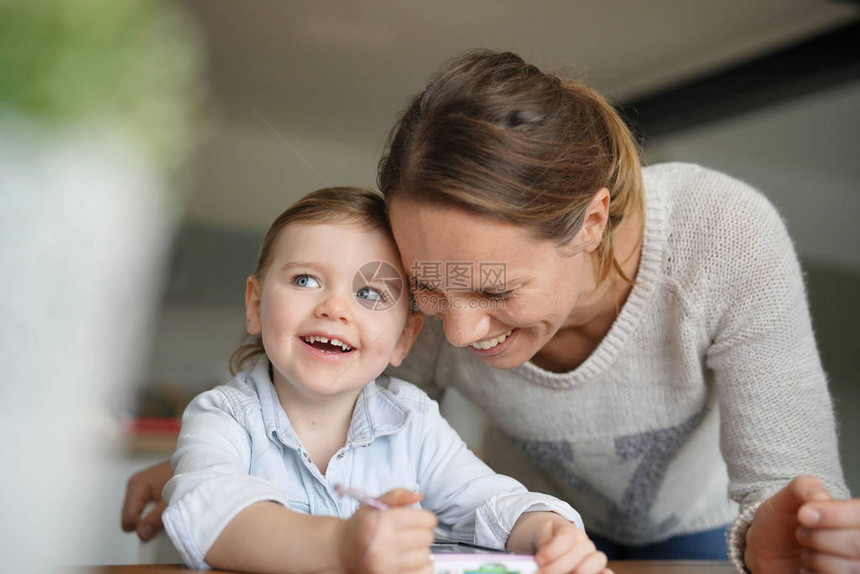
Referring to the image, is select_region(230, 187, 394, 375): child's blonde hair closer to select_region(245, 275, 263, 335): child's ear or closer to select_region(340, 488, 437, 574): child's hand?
select_region(245, 275, 263, 335): child's ear

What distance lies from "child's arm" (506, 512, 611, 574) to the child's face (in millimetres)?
181

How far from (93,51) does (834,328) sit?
1349mm

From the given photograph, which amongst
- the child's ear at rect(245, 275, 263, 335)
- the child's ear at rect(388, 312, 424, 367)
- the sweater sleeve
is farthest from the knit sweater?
the child's ear at rect(245, 275, 263, 335)

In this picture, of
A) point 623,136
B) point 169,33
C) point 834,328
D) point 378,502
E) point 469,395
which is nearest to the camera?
point 378,502

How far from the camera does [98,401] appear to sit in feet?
1.48

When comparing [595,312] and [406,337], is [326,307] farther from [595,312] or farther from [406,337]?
[595,312]

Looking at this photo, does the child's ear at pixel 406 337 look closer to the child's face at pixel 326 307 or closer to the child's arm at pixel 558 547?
the child's face at pixel 326 307

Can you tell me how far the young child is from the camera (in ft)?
1.61

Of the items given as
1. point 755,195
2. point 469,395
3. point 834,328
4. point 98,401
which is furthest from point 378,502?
point 834,328

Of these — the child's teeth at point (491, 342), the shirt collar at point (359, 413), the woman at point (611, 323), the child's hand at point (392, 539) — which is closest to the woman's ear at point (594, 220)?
the woman at point (611, 323)

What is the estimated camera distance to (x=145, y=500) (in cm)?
69

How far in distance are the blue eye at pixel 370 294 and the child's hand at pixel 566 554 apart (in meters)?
0.23

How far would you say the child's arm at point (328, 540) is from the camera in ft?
1.40

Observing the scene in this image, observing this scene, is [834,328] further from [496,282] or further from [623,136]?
[496,282]
